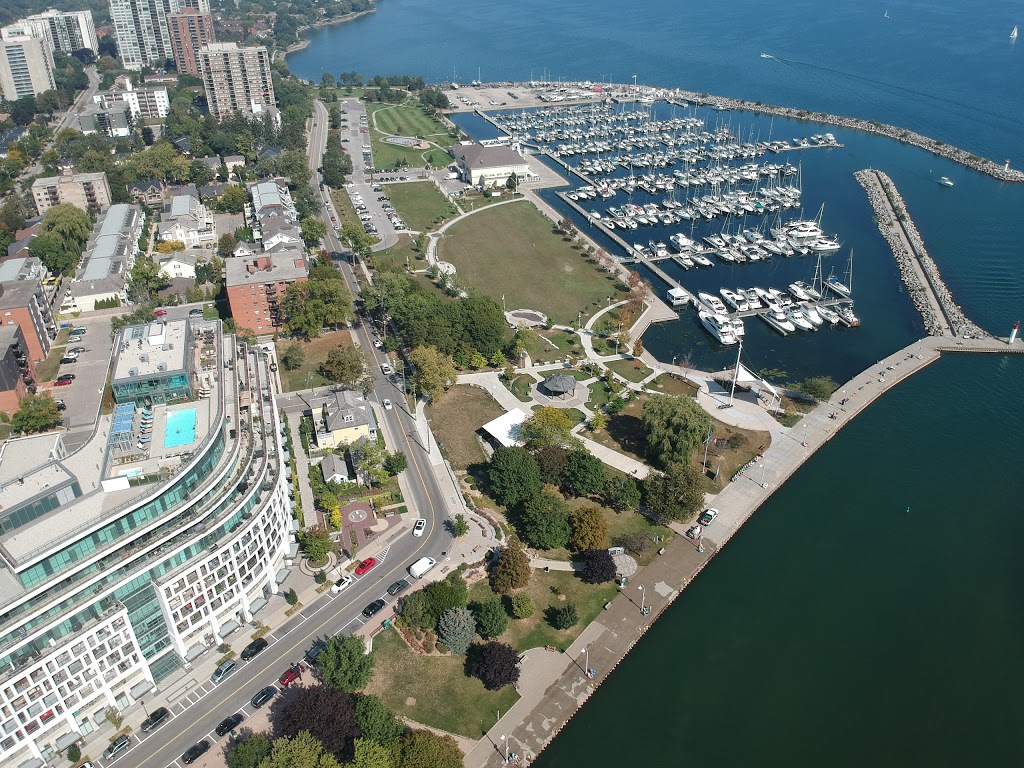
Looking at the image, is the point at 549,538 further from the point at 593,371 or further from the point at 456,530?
the point at 593,371

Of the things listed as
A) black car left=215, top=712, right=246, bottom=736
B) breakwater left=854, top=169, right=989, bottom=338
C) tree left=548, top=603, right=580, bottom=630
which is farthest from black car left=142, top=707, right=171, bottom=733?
breakwater left=854, top=169, right=989, bottom=338

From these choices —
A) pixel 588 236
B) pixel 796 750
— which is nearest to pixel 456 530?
pixel 796 750

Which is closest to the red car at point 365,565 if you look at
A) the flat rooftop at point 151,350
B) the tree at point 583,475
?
the tree at point 583,475

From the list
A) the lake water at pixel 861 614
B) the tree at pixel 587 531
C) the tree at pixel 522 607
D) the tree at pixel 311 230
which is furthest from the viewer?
the tree at pixel 311 230

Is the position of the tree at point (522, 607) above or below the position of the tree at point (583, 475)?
below

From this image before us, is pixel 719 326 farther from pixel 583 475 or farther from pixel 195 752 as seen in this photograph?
pixel 195 752

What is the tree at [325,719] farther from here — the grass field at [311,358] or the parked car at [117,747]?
the grass field at [311,358]

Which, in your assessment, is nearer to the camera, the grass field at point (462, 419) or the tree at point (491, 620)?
the tree at point (491, 620)
